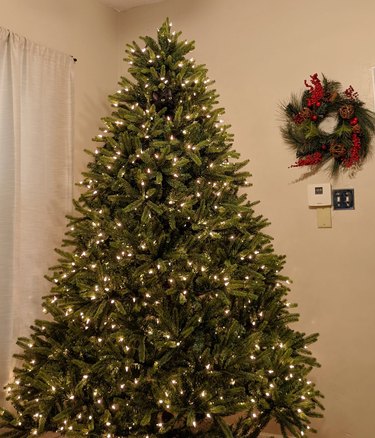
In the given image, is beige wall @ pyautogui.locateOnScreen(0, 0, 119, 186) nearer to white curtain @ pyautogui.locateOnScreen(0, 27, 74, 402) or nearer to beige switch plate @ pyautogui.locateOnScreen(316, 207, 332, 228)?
white curtain @ pyautogui.locateOnScreen(0, 27, 74, 402)

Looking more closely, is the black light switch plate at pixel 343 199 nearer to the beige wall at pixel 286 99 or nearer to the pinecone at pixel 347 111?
the beige wall at pixel 286 99

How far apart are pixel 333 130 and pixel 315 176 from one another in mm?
254

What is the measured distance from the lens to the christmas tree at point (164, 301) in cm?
171

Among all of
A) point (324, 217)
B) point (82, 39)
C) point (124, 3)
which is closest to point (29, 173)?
point (82, 39)

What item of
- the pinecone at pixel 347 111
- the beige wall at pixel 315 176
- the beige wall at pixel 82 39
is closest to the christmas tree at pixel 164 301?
the beige wall at pixel 315 176

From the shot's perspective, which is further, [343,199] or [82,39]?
[82,39]

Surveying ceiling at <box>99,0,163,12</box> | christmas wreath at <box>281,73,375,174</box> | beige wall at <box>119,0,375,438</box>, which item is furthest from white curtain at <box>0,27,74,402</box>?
christmas wreath at <box>281,73,375,174</box>

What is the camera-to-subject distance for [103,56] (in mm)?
3041

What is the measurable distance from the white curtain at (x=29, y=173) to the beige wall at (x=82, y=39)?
15 cm

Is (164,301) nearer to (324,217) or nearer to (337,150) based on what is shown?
(324,217)

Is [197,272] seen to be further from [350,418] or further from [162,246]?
[350,418]

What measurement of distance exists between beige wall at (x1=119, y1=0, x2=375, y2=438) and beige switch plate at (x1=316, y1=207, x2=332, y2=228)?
34 mm

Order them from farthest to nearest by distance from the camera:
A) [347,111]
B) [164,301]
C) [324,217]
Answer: [324,217] < [347,111] < [164,301]

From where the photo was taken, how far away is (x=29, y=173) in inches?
93.9
